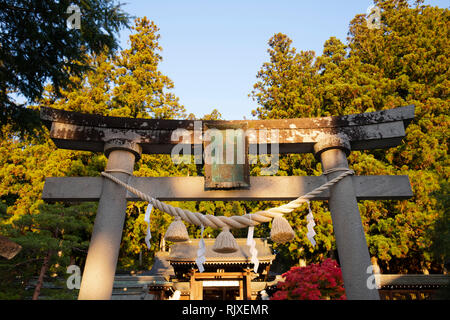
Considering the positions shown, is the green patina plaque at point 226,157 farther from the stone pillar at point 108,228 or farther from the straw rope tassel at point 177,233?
the stone pillar at point 108,228

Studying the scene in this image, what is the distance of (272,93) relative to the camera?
14.9m

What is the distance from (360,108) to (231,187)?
10255 mm

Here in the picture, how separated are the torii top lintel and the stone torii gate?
10 mm

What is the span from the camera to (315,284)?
4.86m

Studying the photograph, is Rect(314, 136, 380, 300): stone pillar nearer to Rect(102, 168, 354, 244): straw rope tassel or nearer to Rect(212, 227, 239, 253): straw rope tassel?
Rect(102, 168, 354, 244): straw rope tassel

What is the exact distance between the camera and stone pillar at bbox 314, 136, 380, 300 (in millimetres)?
2633

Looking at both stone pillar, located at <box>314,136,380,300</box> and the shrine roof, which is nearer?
stone pillar, located at <box>314,136,380,300</box>

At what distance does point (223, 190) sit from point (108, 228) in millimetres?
1351

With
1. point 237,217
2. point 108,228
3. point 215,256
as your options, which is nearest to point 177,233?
point 237,217

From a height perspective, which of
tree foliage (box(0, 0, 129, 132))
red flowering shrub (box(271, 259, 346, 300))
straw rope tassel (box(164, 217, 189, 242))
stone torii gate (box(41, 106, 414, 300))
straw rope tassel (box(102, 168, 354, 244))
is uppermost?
tree foliage (box(0, 0, 129, 132))

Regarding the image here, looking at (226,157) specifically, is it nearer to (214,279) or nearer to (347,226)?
(347,226)

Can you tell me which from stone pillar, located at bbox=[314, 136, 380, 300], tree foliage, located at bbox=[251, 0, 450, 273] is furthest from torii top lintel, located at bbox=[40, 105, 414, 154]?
tree foliage, located at bbox=[251, 0, 450, 273]

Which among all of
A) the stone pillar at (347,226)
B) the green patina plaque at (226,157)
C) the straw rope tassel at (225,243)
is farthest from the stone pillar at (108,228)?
the stone pillar at (347,226)
